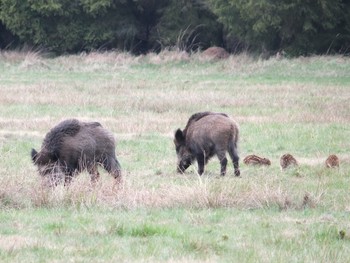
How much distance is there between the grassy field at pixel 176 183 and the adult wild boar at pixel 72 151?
0.91 feet

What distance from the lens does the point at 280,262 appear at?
8.24 m

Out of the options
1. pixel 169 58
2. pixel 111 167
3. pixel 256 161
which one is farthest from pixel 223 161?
pixel 169 58

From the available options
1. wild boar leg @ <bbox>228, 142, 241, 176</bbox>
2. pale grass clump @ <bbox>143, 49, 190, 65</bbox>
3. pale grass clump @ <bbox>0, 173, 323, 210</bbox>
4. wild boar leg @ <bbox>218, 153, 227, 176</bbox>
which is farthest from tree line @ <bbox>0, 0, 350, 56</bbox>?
pale grass clump @ <bbox>0, 173, 323, 210</bbox>

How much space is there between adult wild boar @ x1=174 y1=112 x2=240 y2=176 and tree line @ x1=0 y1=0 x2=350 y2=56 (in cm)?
2900

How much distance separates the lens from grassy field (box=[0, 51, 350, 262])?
888cm

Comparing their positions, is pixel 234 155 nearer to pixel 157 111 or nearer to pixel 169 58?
pixel 157 111

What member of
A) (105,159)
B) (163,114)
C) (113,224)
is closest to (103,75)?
(163,114)

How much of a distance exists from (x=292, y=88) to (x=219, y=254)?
71.9 feet

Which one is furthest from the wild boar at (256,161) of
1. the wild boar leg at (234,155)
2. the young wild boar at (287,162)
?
the wild boar leg at (234,155)

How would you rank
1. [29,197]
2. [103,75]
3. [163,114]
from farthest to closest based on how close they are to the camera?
[103,75]
[163,114]
[29,197]

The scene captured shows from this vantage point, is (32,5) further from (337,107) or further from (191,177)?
(191,177)

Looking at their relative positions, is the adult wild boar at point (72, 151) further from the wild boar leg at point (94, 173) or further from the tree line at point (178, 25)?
the tree line at point (178, 25)

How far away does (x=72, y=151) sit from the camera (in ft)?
42.7

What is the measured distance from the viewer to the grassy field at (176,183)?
29.1 feet
